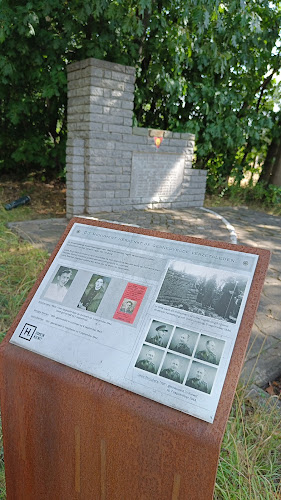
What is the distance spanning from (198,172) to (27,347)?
6290 millimetres

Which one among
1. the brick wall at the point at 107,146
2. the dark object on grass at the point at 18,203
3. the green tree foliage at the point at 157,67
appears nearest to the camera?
the green tree foliage at the point at 157,67

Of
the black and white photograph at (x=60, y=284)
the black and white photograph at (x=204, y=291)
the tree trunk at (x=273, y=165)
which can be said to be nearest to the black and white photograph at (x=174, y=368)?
the black and white photograph at (x=204, y=291)

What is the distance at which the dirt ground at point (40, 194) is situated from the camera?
6.36 m

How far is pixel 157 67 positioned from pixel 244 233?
10.8ft

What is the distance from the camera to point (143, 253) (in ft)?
3.92

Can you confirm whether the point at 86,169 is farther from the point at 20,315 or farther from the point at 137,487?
A: the point at 137,487

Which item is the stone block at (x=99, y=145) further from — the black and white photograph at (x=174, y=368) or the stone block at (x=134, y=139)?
the black and white photograph at (x=174, y=368)

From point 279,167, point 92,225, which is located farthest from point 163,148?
point 92,225

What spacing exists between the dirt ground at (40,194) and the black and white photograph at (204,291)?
5210mm

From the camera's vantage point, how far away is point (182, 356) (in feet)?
3.04

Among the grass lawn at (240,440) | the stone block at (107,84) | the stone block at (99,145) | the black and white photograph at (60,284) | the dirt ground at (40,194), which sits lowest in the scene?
the dirt ground at (40,194)

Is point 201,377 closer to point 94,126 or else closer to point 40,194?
point 94,126

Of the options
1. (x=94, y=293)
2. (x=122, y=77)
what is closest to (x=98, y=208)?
(x=122, y=77)

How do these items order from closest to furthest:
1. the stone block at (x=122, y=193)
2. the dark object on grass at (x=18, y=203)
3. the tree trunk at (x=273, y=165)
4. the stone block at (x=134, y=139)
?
the stone block at (x=134, y=139)
the stone block at (x=122, y=193)
the dark object on grass at (x=18, y=203)
the tree trunk at (x=273, y=165)
